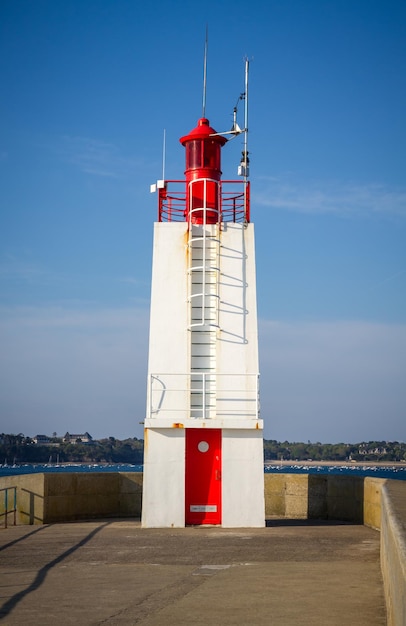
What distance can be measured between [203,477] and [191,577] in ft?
22.8

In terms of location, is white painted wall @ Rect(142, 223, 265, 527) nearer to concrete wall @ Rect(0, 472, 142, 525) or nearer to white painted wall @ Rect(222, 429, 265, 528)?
white painted wall @ Rect(222, 429, 265, 528)

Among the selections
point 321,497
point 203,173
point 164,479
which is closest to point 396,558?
point 164,479

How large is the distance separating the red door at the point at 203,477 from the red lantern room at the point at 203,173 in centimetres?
513

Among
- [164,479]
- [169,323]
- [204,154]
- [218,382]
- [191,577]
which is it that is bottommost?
[191,577]

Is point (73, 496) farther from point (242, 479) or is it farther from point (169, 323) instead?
point (169, 323)

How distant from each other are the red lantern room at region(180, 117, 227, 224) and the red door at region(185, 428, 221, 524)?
513cm

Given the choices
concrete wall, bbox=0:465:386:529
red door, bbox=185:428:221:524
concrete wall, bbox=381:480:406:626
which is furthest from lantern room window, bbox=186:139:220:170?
concrete wall, bbox=381:480:406:626

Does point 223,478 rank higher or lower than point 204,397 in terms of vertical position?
lower

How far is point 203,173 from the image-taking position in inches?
778

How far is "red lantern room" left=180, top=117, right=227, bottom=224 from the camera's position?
64.0 ft

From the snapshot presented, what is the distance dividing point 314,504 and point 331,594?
11.1m

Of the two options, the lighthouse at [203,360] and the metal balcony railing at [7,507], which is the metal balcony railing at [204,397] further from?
the metal balcony railing at [7,507]

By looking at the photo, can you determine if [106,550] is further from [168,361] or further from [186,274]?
[186,274]

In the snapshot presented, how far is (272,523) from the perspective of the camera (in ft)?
61.7
